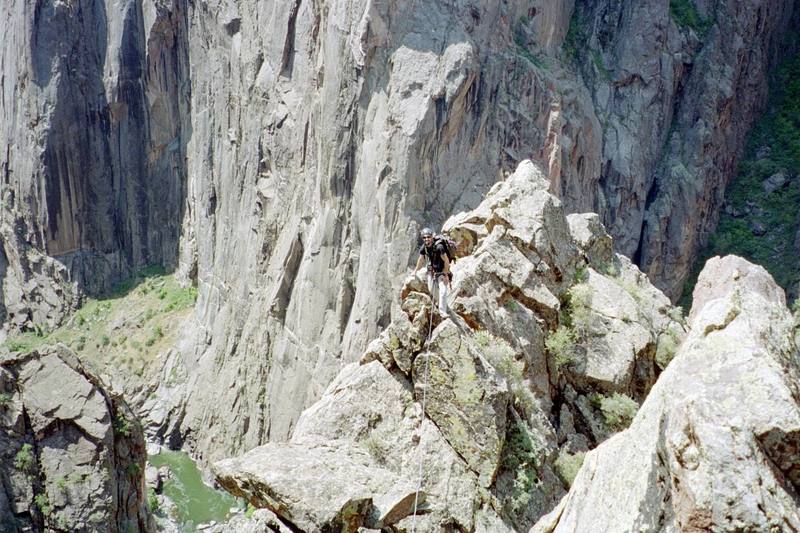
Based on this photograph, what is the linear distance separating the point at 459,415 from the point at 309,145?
2595 cm

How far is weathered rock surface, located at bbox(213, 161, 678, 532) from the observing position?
33.8ft

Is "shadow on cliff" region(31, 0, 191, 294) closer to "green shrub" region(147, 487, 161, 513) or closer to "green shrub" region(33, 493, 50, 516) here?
"green shrub" region(147, 487, 161, 513)

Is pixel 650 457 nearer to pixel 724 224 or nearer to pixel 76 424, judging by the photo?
pixel 76 424

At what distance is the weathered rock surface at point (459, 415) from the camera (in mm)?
10297

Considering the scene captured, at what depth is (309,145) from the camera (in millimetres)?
35719

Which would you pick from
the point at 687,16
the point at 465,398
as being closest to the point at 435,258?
the point at 465,398

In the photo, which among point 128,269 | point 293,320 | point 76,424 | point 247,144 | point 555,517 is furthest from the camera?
point 128,269

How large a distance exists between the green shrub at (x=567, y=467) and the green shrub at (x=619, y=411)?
97 centimetres

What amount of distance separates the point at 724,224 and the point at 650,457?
41.1 metres

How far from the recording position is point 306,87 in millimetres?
35625

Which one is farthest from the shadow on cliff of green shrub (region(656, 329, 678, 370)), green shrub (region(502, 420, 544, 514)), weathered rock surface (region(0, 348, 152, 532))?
green shrub (region(502, 420, 544, 514))

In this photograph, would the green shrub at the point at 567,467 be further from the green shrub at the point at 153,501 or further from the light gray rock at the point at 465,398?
the green shrub at the point at 153,501

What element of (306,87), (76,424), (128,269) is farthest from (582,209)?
(128,269)

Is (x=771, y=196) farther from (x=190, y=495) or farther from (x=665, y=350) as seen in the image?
(x=190, y=495)
